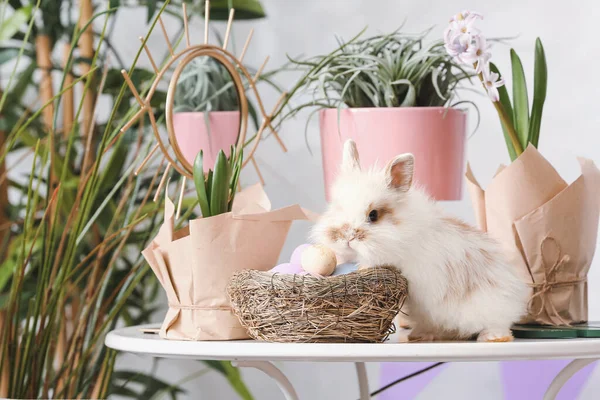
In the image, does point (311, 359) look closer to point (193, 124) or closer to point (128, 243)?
point (193, 124)

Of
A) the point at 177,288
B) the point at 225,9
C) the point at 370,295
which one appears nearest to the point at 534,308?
the point at 370,295

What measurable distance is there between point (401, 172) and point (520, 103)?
28 centimetres

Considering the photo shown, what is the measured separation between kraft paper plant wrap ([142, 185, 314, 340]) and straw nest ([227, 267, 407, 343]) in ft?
0.30

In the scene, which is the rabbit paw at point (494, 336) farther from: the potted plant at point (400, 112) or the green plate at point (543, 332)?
the potted plant at point (400, 112)

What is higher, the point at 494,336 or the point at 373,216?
the point at 373,216

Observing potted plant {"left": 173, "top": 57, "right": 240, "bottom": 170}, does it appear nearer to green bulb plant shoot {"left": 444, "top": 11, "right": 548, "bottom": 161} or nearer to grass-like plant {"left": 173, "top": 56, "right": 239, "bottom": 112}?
grass-like plant {"left": 173, "top": 56, "right": 239, "bottom": 112}

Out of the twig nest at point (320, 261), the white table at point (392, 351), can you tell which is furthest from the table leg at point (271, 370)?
the twig nest at point (320, 261)

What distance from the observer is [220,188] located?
0.87 meters

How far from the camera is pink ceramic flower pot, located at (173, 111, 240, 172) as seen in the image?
1172 millimetres

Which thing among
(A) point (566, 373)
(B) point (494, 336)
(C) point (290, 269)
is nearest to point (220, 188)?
(C) point (290, 269)

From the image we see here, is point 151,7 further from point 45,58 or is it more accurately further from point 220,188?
point 220,188

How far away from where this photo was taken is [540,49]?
39.0 inches

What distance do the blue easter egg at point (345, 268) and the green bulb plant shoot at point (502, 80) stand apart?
27 cm

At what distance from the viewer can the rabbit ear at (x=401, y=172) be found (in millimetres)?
794
